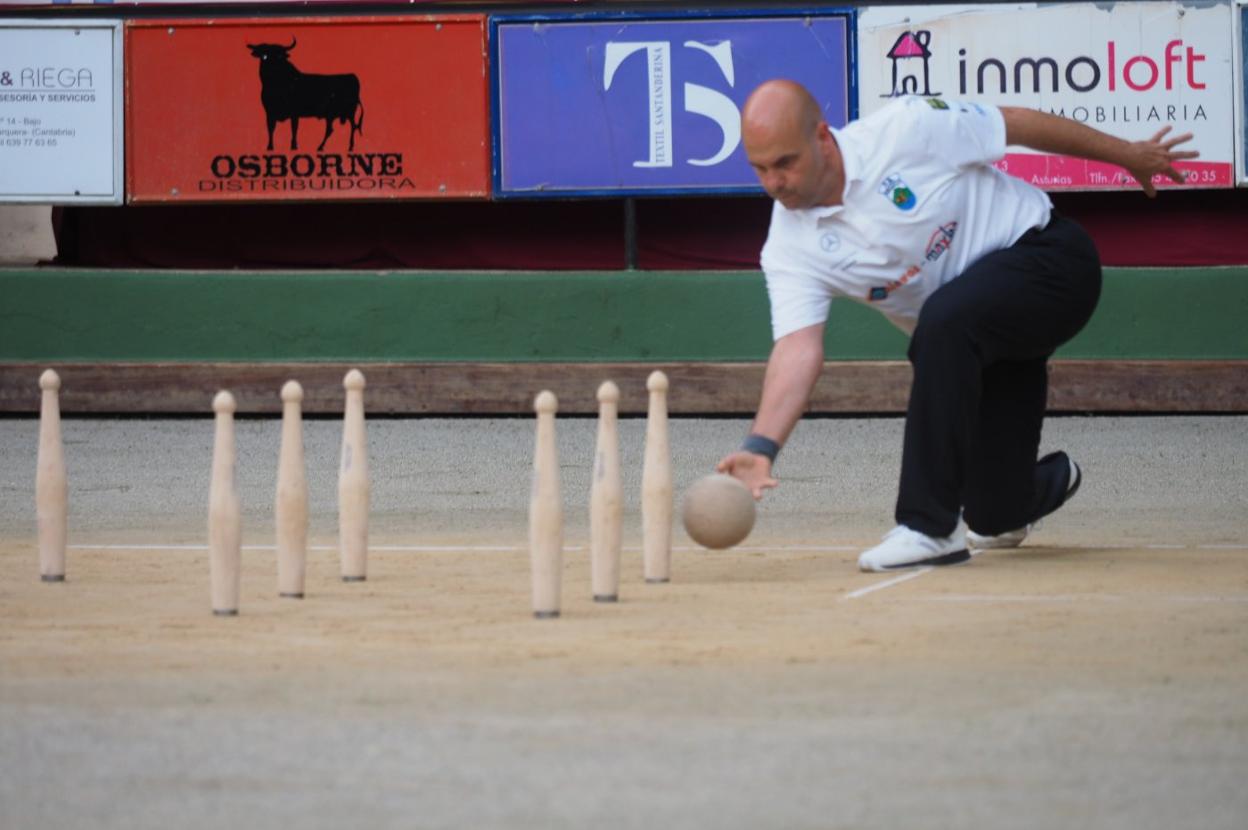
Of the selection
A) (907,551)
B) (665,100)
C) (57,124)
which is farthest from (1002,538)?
(57,124)

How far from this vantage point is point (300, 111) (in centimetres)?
1348

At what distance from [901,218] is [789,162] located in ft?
1.37

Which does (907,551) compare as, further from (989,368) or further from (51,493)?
(51,493)

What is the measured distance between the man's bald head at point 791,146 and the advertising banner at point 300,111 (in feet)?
22.9

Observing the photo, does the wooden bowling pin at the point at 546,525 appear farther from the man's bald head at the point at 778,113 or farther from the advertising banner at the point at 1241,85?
the advertising banner at the point at 1241,85

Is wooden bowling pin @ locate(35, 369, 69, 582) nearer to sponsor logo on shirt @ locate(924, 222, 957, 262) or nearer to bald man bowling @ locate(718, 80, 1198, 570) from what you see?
bald man bowling @ locate(718, 80, 1198, 570)

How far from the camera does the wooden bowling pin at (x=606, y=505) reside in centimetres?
603

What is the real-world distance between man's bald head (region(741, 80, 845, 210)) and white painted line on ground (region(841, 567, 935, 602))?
1150 mm

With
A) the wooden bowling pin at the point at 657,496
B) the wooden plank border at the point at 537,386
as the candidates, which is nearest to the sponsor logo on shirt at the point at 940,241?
the wooden bowling pin at the point at 657,496

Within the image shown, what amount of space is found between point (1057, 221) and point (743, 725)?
3189 mm

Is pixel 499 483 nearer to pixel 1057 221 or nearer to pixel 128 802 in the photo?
pixel 1057 221

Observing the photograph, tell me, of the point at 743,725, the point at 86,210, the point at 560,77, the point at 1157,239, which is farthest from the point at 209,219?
the point at 743,725

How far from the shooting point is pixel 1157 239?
44.8 ft

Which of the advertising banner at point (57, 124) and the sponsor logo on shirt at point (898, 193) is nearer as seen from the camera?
the sponsor logo on shirt at point (898, 193)
